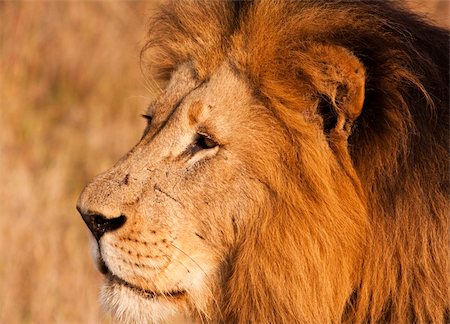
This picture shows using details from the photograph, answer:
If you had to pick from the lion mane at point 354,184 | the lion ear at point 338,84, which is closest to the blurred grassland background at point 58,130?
the lion mane at point 354,184

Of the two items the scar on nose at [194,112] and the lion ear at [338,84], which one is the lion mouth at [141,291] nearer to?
the scar on nose at [194,112]

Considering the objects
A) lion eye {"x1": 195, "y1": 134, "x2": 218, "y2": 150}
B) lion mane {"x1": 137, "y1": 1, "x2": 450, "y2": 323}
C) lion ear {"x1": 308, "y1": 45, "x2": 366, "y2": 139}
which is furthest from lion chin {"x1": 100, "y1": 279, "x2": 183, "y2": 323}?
lion ear {"x1": 308, "y1": 45, "x2": 366, "y2": 139}

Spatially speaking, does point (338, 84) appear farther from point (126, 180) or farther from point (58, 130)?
point (58, 130)

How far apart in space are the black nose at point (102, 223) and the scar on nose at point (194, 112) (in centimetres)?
45

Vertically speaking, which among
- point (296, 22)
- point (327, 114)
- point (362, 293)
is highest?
point (296, 22)

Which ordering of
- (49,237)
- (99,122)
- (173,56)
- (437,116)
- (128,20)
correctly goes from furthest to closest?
1. (128,20)
2. (99,122)
3. (49,237)
4. (173,56)
5. (437,116)

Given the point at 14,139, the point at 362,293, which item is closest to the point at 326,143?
the point at 362,293

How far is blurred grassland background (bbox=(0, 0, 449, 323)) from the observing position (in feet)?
18.1

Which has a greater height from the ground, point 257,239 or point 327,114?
point 327,114

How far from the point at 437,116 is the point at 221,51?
899 mm

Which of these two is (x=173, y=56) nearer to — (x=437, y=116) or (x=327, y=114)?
(x=327, y=114)

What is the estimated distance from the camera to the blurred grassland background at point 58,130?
18.1 feet

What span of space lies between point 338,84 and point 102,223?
998 mm

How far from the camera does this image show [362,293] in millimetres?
3199
